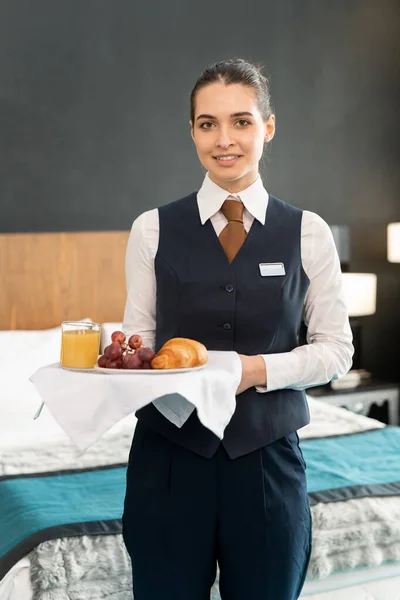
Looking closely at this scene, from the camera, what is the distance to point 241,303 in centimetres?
155

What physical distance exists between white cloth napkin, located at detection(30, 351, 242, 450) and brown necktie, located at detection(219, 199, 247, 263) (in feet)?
1.02

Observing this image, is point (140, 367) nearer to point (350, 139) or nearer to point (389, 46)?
→ point (350, 139)

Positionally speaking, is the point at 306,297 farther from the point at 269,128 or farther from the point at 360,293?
the point at 360,293

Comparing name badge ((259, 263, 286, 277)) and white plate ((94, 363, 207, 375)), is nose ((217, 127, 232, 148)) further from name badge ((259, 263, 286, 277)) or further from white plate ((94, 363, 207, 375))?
white plate ((94, 363, 207, 375))

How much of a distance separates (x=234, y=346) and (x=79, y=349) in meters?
0.30

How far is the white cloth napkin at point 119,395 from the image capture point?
132cm

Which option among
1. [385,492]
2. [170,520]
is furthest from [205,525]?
[385,492]

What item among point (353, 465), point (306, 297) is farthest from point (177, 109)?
point (306, 297)

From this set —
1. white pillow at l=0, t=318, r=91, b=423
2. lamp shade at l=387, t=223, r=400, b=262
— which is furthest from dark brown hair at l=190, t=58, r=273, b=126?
lamp shade at l=387, t=223, r=400, b=262

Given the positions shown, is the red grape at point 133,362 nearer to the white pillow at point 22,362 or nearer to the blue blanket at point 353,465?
the blue blanket at point 353,465

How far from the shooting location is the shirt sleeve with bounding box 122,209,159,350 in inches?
63.9

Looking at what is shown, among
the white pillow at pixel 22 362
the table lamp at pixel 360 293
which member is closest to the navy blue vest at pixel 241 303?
the white pillow at pixel 22 362

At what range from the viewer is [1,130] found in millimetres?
3844

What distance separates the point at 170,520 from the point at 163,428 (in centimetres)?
17
